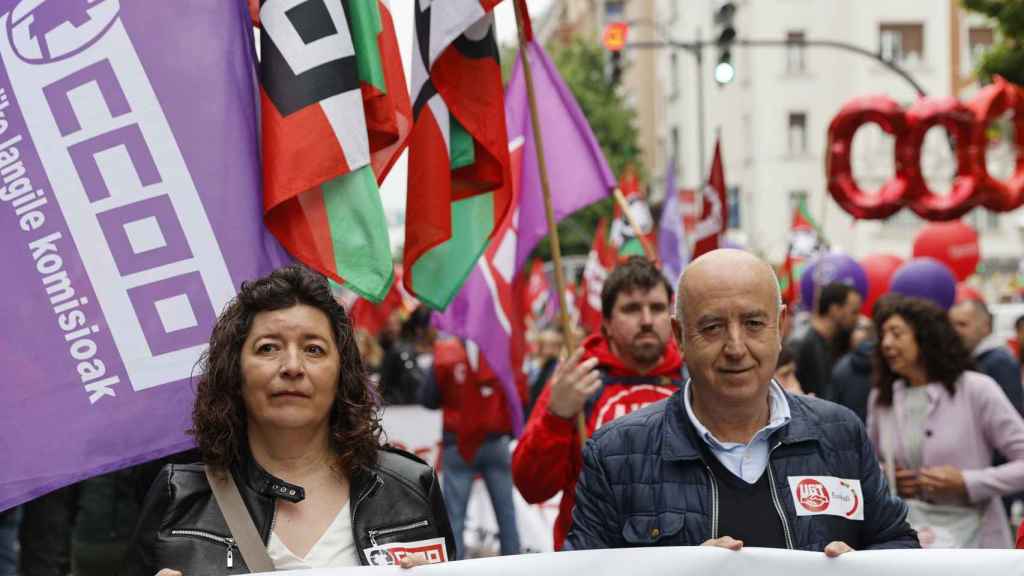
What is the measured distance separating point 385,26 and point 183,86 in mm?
773

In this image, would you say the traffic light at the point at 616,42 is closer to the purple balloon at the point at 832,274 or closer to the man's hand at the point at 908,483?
the purple balloon at the point at 832,274

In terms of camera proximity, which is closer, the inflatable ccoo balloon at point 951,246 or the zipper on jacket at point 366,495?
the zipper on jacket at point 366,495

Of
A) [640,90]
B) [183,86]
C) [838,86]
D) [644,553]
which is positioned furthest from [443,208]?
[640,90]

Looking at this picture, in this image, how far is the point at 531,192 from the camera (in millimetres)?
7371

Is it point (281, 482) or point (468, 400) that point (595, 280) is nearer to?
point (468, 400)

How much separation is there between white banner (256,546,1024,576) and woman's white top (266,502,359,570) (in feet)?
0.34

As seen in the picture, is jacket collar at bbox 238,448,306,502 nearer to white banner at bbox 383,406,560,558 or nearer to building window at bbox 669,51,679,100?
white banner at bbox 383,406,560,558

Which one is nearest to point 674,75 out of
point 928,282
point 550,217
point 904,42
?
point 904,42

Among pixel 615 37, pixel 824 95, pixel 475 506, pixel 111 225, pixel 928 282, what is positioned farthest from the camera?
pixel 824 95

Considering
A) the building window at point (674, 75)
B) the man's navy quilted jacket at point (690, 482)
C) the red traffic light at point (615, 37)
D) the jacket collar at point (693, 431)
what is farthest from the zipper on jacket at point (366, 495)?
the building window at point (674, 75)

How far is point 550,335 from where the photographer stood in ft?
38.1

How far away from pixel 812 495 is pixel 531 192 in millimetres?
4167

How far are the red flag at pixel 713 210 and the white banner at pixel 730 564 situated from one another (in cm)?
Answer: 584

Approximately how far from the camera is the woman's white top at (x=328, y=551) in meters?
3.32
